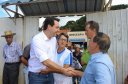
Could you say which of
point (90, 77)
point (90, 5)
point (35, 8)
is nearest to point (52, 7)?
point (35, 8)

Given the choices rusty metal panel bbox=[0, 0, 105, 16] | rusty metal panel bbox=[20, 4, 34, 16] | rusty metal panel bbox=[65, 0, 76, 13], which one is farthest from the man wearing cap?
rusty metal panel bbox=[65, 0, 76, 13]

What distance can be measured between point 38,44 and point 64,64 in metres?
0.71

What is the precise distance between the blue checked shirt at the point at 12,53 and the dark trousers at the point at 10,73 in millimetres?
169

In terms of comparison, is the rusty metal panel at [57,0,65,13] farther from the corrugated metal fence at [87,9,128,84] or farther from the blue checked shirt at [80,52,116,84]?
the blue checked shirt at [80,52,116,84]

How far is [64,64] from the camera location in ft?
7.16

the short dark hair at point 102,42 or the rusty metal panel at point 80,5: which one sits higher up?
the rusty metal panel at point 80,5

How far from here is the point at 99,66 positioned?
1.09m

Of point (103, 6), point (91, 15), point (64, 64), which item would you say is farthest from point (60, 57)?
Answer: point (103, 6)

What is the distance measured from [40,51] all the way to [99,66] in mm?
1007

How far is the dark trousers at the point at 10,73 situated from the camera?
3582mm

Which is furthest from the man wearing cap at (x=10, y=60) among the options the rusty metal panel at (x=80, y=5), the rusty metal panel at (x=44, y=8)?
the rusty metal panel at (x=80, y=5)

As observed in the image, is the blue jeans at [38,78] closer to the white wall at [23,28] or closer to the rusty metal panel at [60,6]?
the white wall at [23,28]

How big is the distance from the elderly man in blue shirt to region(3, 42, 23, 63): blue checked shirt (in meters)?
3.02

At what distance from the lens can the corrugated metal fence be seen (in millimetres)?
3334
